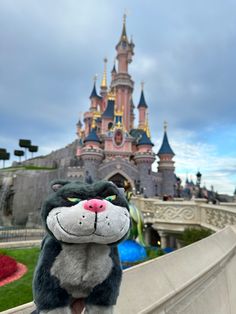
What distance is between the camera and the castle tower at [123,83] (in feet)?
119

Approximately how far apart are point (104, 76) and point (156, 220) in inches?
1665

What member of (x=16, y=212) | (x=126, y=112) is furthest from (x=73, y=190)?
(x=126, y=112)

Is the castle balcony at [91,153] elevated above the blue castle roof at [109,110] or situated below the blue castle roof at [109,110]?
below

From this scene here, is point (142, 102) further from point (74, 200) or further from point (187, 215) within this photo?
point (74, 200)

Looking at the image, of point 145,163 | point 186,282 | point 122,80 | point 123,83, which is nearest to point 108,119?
point 123,83

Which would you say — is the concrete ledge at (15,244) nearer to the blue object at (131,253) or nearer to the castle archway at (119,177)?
the blue object at (131,253)

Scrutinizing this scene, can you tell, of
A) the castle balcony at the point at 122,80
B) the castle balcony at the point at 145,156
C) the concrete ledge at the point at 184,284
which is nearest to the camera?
the concrete ledge at the point at 184,284

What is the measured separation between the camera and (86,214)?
1.32m

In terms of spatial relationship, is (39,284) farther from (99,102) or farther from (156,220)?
(99,102)

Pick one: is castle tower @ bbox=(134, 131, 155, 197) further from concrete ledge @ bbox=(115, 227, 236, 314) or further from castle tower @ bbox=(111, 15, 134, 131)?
concrete ledge @ bbox=(115, 227, 236, 314)

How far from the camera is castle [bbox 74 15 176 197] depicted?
28750 mm

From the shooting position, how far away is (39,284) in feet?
4.60

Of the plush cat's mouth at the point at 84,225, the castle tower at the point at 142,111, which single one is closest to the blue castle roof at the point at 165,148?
the castle tower at the point at 142,111

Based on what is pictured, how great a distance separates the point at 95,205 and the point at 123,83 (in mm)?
37432
